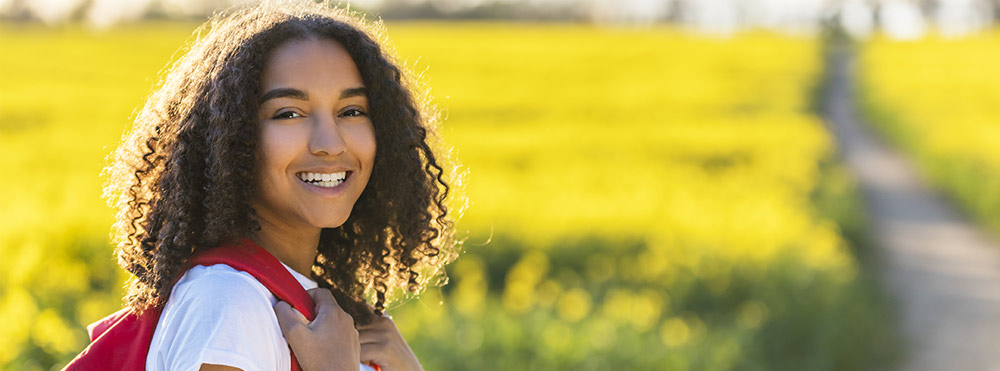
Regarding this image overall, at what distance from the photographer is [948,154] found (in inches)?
549

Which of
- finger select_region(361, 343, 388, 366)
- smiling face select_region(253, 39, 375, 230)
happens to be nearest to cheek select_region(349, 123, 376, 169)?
smiling face select_region(253, 39, 375, 230)

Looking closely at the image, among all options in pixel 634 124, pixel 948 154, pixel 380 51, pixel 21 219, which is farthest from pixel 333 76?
pixel 634 124

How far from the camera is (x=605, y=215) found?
6801 mm

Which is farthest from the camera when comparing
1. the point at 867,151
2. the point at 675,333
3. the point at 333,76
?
the point at 867,151

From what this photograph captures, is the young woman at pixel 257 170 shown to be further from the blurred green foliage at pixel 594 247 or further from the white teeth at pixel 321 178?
the blurred green foliage at pixel 594 247

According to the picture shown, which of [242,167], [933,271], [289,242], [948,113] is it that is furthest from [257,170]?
[948,113]

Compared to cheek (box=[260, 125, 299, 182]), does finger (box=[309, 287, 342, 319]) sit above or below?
below

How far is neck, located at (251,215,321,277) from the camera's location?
5.21 ft

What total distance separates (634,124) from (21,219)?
1282cm

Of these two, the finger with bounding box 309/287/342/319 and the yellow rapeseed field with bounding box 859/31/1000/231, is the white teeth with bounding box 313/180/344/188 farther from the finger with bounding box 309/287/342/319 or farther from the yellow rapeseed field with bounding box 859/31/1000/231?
the yellow rapeseed field with bounding box 859/31/1000/231

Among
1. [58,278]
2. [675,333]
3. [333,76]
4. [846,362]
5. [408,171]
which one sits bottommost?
[846,362]

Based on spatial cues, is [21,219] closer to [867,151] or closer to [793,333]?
[793,333]

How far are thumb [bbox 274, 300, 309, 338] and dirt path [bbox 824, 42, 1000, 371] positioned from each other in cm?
548

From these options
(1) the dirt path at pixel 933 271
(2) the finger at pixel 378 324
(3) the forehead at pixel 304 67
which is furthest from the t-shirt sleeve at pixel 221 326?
(1) the dirt path at pixel 933 271
